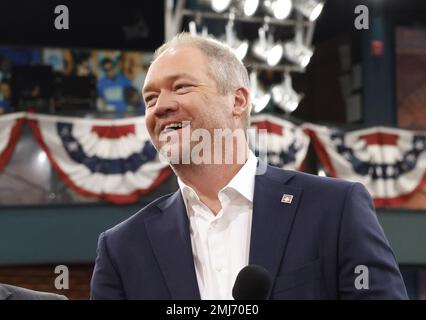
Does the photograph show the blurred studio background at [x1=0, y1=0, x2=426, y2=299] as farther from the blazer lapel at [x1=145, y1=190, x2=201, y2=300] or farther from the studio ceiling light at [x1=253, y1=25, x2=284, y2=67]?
the blazer lapel at [x1=145, y1=190, x2=201, y2=300]

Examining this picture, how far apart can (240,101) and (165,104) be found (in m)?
0.31

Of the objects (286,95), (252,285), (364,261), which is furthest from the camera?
(286,95)

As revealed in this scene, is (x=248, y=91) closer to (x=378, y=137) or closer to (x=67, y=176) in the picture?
(x=67, y=176)

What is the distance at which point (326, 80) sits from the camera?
11180 millimetres

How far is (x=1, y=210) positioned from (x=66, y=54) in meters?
2.13

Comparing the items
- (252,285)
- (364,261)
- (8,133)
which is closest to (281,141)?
(8,133)

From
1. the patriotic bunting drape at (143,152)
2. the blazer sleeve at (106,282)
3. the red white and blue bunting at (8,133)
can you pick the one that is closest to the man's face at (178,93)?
the blazer sleeve at (106,282)

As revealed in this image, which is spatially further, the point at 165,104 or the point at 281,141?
the point at 281,141

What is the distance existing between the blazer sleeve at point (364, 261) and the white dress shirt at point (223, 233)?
0.66 ft

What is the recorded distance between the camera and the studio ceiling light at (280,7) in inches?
269

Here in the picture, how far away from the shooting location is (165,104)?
54.4 inches

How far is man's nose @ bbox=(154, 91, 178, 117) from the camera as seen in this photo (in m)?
1.38

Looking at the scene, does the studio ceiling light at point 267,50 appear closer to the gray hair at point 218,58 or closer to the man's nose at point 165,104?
the gray hair at point 218,58

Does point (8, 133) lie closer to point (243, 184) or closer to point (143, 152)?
point (143, 152)
